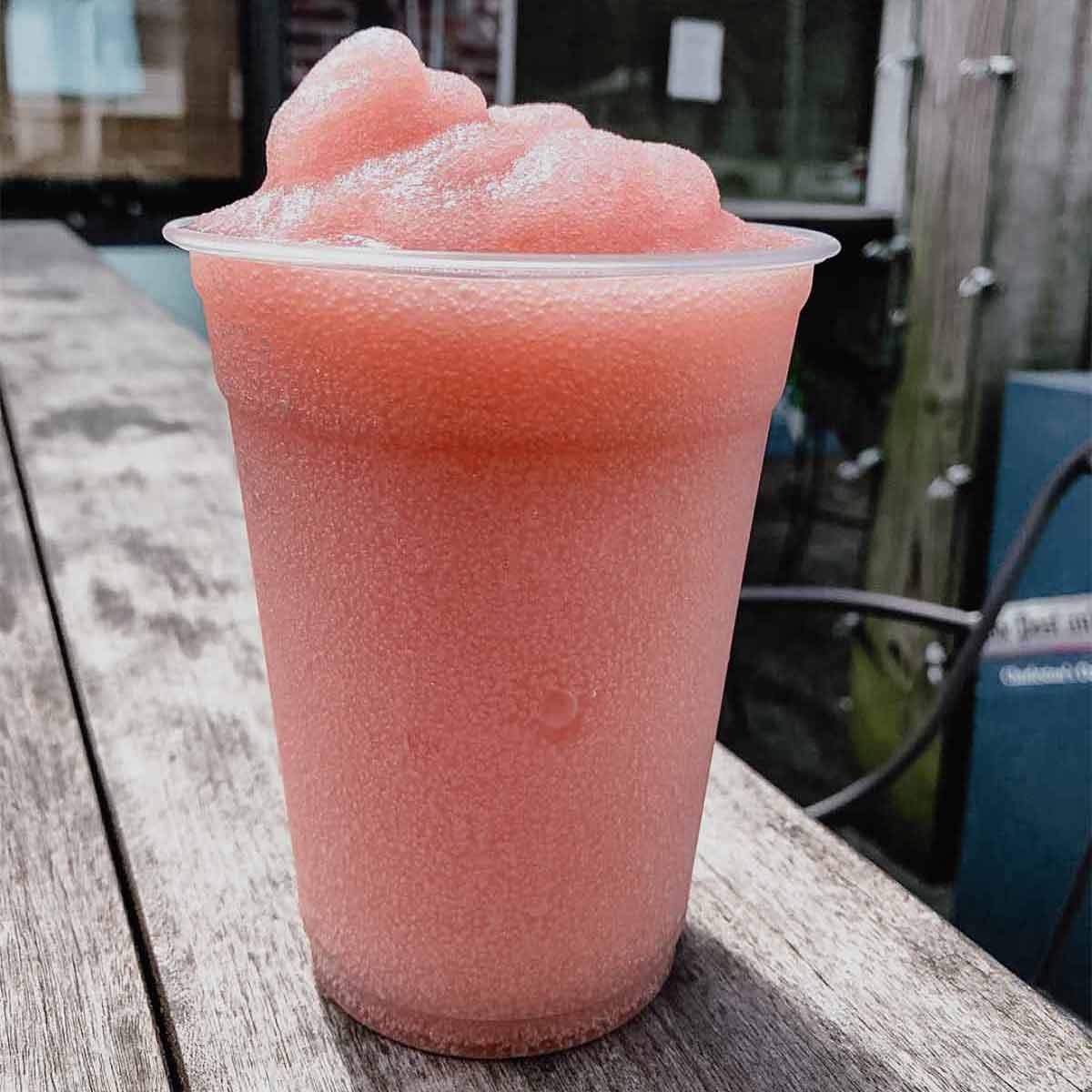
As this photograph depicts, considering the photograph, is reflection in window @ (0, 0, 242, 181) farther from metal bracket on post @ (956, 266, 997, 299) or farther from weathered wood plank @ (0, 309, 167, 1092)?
weathered wood plank @ (0, 309, 167, 1092)

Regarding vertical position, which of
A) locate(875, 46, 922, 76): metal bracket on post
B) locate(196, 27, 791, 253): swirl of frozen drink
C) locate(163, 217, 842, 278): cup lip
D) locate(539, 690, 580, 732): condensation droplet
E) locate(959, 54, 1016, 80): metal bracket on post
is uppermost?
locate(875, 46, 922, 76): metal bracket on post

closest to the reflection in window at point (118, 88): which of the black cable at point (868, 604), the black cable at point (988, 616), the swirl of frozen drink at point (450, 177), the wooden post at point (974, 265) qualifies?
the wooden post at point (974, 265)

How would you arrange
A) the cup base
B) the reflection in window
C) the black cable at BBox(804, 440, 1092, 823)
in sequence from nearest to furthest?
the cup base < the black cable at BBox(804, 440, 1092, 823) < the reflection in window

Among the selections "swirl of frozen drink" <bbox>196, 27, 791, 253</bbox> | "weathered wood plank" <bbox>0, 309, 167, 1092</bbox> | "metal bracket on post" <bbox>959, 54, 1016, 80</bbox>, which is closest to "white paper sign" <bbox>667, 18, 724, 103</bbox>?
"metal bracket on post" <bbox>959, 54, 1016, 80</bbox>

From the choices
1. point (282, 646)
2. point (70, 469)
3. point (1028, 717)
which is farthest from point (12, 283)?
point (282, 646)

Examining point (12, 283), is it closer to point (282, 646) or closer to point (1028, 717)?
point (1028, 717)

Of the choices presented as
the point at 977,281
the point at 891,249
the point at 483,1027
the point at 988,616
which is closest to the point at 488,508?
the point at 483,1027

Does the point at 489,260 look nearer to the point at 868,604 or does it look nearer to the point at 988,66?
the point at 868,604
